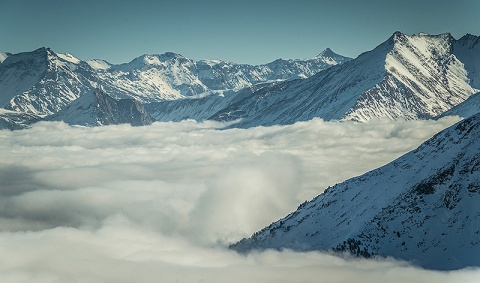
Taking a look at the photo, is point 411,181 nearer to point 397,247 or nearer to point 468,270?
point 397,247

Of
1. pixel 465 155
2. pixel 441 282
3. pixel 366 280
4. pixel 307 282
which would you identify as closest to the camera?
pixel 441 282

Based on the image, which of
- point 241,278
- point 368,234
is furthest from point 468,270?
point 241,278

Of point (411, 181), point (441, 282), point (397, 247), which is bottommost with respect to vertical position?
point (441, 282)

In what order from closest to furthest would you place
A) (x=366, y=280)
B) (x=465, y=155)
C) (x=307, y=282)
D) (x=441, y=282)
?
1. (x=441, y=282)
2. (x=366, y=280)
3. (x=307, y=282)
4. (x=465, y=155)

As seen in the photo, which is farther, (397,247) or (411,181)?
(411,181)

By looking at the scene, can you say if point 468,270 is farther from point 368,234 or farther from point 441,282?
point 368,234

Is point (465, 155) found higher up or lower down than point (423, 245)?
higher up

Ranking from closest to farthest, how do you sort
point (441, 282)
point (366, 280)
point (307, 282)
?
point (441, 282) < point (366, 280) < point (307, 282)

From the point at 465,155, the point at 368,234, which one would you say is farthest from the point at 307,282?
the point at 465,155

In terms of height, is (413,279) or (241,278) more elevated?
(241,278)
